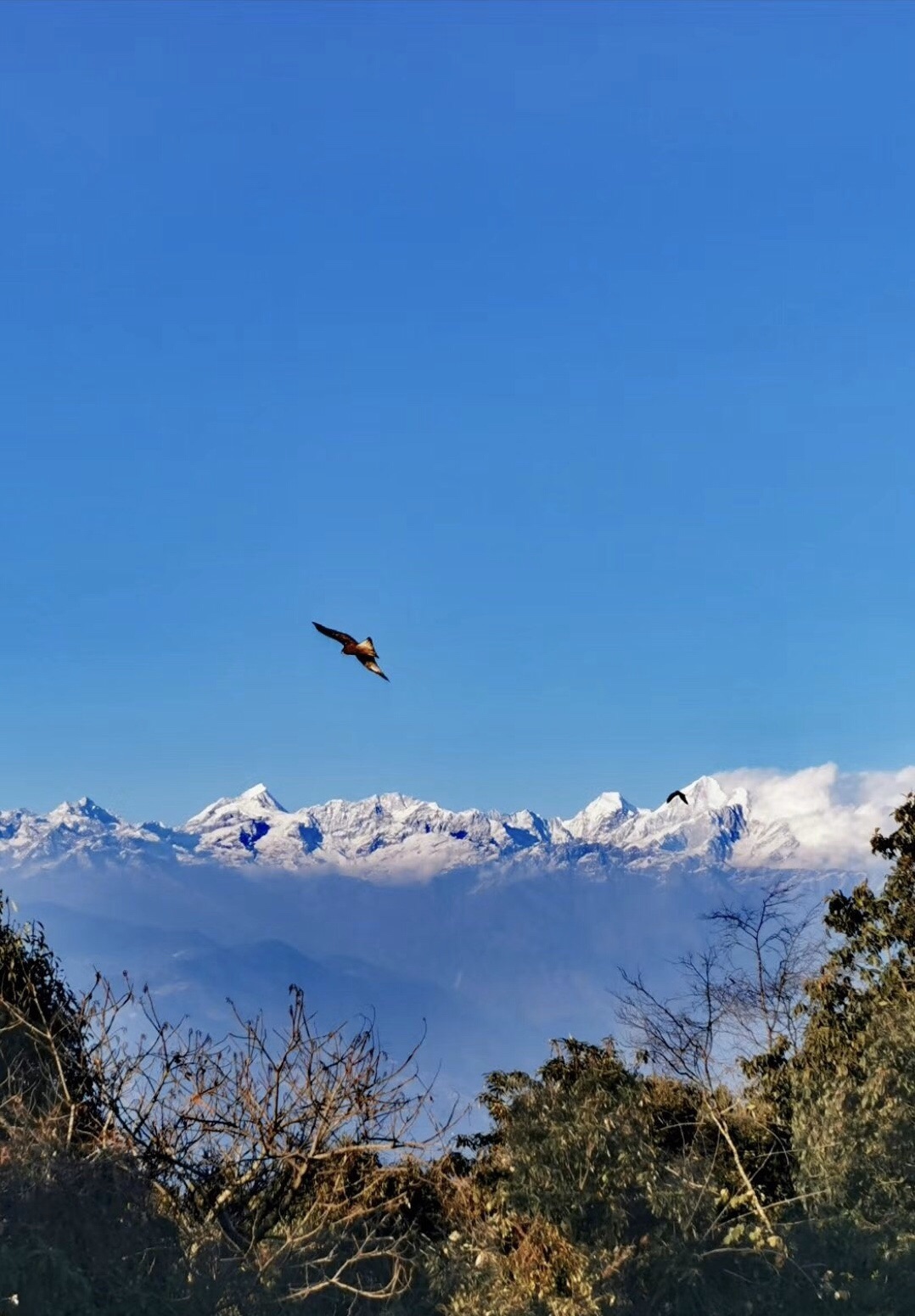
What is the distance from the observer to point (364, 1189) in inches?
891

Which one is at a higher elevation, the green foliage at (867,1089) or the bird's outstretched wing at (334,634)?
the bird's outstretched wing at (334,634)

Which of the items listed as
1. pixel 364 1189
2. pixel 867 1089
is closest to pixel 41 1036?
pixel 364 1189

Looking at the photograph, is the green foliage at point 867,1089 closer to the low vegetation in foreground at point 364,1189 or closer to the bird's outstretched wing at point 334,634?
the low vegetation in foreground at point 364,1189

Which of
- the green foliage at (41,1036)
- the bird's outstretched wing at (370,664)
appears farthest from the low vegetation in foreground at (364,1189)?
the bird's outstretched wing at (370,664)

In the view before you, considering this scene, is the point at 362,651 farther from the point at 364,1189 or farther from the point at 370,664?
the point at 364,1189

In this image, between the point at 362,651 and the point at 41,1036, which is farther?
the point at 41,1036

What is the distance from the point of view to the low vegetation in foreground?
18.6 metres

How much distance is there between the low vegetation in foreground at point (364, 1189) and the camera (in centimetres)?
1856

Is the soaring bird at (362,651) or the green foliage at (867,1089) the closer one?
the soaring bird at (362,651)

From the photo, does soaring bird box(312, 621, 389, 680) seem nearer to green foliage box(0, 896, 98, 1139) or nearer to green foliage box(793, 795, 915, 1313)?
green foliage box(0, 896, 98, 1139)

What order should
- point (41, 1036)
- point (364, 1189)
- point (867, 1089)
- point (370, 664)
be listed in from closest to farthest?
1. point (370, 664)
2. point (364, 1189)
3. point (41, 1036)
4. point (867, 1089)


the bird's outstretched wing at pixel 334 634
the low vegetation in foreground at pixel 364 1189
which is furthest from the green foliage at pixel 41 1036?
the bird's outstretched wing at pixel 334 634

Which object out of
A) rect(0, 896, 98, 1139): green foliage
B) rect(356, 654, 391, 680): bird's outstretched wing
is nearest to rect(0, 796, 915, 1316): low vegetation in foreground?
rect(0, 896, 98, 1139): green foliage

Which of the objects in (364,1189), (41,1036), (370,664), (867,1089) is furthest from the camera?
(867,1089)
